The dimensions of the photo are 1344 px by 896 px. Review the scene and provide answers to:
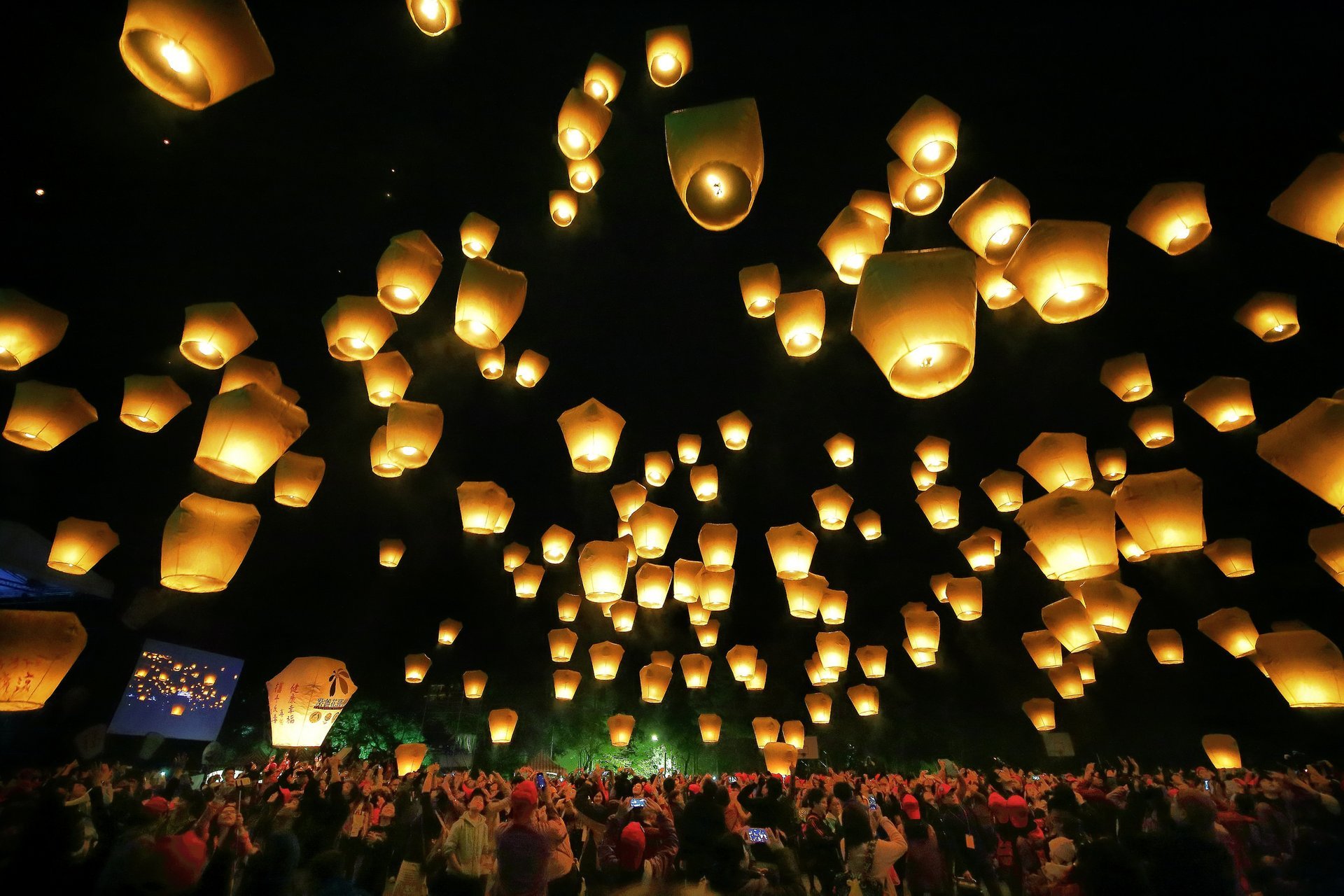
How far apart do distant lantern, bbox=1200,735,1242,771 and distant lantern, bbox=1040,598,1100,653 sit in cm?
1127

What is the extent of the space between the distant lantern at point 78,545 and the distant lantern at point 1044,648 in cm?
1200

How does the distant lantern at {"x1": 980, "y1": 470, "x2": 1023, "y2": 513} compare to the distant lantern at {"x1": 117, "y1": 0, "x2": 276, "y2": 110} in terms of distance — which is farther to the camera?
the distant lantern at {"x1": 980, "y1": 470, "x2": 1023, "y2": 513}

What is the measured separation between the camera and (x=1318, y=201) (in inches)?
158

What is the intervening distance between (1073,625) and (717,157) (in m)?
7.17

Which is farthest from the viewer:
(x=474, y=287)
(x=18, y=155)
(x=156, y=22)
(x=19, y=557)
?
(x=19, y=557)

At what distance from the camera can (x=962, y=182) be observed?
6074 millimetres

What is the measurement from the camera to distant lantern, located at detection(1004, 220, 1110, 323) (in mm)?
3613

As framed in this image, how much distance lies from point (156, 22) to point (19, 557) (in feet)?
36.1

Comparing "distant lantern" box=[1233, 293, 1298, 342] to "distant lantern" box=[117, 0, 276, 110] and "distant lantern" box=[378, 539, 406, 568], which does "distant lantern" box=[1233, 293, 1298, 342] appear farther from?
"distant lantern" box=[378, 539, 406, 568]

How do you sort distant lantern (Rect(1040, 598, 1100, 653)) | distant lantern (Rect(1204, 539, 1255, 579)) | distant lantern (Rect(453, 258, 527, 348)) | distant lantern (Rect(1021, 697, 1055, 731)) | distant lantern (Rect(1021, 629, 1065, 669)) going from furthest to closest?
distant lantern (Rect(1021, 697, 1055, 731))
distant lantern (Rect(1021, 629, 1065, 669))
distant lantern (Rect(1204, 539, 1255, 579))
distant lantern (Rect(1040, 598, 1100, 653))
distant lantern (Rect(453, 258, 527, 348))

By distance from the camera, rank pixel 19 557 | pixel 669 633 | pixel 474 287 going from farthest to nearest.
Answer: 1. pixel 669 633
2. pixel 19 557
3. pixel 474 287

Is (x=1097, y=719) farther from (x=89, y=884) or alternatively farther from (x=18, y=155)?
(x=18, y=155)

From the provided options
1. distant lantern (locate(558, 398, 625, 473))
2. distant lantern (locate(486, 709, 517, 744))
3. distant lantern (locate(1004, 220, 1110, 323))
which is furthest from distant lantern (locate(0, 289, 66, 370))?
distant lantern (locate(486, 709, 517, 744))

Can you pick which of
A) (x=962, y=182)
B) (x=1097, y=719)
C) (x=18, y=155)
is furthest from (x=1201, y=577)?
(x=18, y=155)
